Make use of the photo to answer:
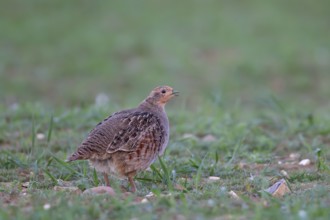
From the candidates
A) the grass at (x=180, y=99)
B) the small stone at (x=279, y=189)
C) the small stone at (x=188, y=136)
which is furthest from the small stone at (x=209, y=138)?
the small stone at (x=279, y=189)

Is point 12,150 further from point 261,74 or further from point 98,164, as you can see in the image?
point 261,74

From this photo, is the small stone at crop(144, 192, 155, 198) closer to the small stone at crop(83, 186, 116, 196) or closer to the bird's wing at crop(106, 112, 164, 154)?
the small stone at crop(83, 186, 116, 196)

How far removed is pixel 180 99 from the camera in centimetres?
1283

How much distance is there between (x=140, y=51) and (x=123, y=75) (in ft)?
3.71

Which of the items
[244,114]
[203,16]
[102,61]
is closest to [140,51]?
[102,61]

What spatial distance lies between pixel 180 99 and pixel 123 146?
6.74 m

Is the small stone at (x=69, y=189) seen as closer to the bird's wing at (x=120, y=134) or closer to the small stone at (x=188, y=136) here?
the bird's wing at (x=120, y=134)

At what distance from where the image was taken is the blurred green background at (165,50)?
1336 cm

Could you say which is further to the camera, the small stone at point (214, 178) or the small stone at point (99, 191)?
the small stone at point (214, 178)

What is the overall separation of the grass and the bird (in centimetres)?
19

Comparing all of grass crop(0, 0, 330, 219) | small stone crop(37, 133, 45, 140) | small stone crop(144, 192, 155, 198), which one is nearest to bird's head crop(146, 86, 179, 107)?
grass crop(0, 0, 330, 219)

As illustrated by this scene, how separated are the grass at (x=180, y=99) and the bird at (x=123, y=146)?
192 millimetres

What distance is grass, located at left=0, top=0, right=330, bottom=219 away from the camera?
5.37 m

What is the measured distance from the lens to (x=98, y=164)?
20.4ft
